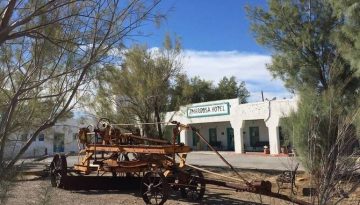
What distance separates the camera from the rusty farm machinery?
14.2 metres

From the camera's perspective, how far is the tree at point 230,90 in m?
Answer: 72.1

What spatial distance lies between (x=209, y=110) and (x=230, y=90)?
2387 cm

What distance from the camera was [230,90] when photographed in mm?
72875

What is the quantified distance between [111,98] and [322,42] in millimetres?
11699

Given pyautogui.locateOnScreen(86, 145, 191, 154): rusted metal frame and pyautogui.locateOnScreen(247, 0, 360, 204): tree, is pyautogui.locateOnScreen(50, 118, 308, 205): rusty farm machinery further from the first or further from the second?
pyautogui.locateOnScreen(247, 0, 360, 204): tree

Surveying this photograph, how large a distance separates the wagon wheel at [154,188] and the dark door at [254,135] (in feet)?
113

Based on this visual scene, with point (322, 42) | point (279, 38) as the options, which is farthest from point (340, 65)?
point (279, 38)

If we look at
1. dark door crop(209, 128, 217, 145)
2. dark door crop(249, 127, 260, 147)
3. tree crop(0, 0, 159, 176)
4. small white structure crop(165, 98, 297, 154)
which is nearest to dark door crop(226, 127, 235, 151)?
small white structure crop(165, 98, 297, 154)

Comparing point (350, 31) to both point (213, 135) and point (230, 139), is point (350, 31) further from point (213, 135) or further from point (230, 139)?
point (213, 135)

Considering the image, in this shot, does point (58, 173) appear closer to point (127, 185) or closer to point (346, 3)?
point (127, 185)

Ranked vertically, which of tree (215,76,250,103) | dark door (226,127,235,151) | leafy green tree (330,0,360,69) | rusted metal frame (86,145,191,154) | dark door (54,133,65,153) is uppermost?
tree (215,76,250,103)

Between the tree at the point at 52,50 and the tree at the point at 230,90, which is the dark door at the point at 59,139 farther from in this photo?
the tree at the point at 230,90

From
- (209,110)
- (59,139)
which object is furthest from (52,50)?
(209,110)

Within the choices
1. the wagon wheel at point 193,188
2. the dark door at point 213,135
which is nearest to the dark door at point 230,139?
the dark door at point 213,135
